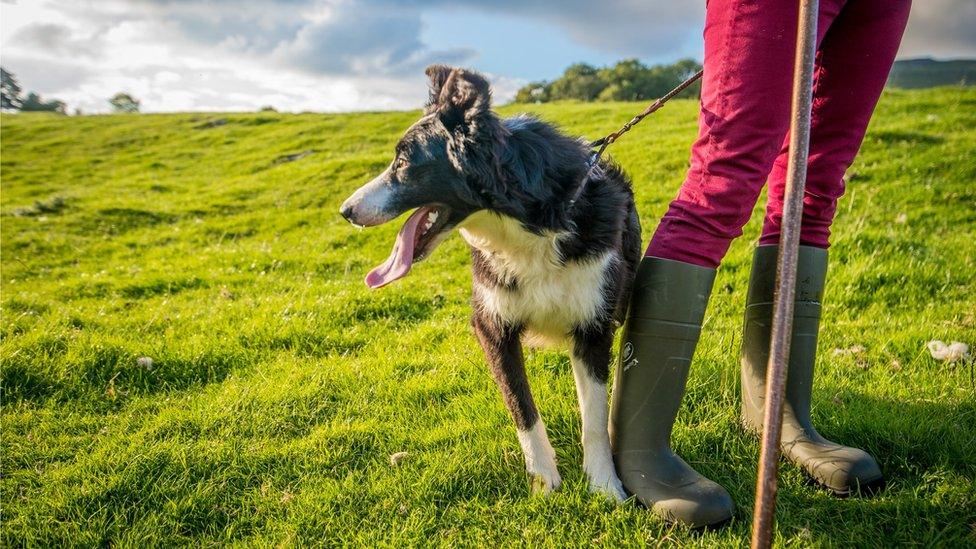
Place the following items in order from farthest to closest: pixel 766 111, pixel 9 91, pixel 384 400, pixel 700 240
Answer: pixel 9 91 < pixel 384 400 < pixel 700 240 < pixel 766 111

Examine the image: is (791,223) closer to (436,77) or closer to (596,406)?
(596,406)

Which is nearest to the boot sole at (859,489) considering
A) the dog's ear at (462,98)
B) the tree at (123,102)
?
the dog's ear at (462,98)

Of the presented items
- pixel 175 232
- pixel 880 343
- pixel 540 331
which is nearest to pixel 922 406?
pixel 880 343

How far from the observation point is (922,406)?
2912 millimetres

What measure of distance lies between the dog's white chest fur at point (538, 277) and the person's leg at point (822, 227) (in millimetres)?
742

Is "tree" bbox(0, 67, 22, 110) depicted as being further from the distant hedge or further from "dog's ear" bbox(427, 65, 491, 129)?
"dog's ear" bbox(427, 65, 491, 129)

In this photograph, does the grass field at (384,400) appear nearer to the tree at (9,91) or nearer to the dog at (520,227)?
the dog at (520,227)

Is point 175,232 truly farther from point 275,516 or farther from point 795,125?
point 795,125

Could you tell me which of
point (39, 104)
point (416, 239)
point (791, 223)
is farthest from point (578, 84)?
point (39, 104)

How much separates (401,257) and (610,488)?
1.35 metres

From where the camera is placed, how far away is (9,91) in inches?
2771

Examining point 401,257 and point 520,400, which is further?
point 520,400

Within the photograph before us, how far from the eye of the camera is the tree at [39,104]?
228 ft

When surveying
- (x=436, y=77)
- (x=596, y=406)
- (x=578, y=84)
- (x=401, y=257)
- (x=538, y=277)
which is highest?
(x=578, y=84)
